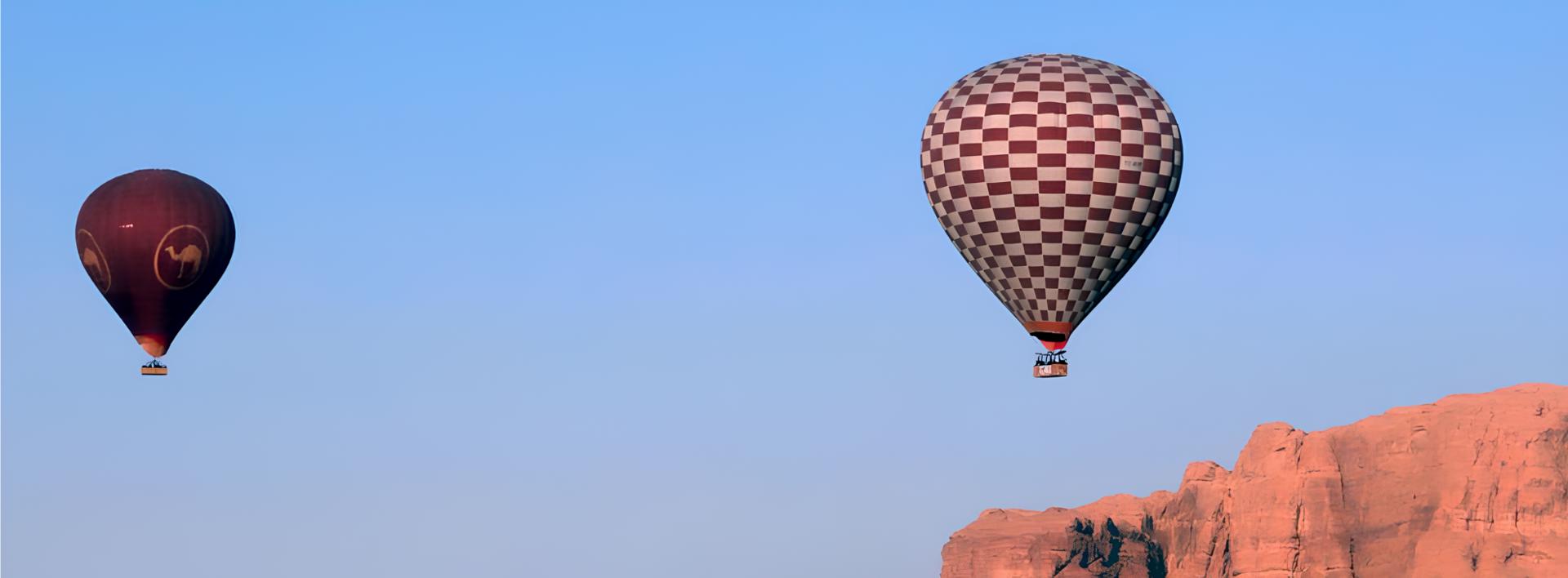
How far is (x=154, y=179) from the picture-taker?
81125mm

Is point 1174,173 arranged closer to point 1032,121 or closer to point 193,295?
point 1032,121

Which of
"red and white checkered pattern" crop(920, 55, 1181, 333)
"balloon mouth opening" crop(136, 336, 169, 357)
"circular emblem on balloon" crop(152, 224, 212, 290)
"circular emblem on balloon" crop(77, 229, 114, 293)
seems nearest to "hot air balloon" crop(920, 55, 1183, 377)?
"red and white checkered pattern" crop(920, 55, 1181, 333)

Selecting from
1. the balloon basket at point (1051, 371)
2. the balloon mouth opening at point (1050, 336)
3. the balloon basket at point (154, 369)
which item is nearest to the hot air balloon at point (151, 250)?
the balloon basket at point (154, 369)

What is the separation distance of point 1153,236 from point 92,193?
31.1m

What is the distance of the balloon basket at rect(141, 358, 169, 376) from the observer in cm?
7906

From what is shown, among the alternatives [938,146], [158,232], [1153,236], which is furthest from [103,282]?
[1153,236]

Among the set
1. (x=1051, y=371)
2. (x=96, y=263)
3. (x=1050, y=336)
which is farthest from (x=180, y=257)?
(x=1051, y=371)

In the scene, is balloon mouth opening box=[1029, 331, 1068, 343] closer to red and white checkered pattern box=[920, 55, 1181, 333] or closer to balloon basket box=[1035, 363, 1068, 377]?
red and white checkered pattern box=[920, 55, 1181, 333]

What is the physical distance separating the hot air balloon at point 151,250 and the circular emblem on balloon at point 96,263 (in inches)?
0.9

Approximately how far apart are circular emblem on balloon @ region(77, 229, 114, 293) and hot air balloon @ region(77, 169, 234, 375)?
0.08 feet

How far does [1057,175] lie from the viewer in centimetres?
7269

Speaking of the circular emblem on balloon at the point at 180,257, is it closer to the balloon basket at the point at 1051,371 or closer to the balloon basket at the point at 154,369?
the balloon basket at the point at 154,369

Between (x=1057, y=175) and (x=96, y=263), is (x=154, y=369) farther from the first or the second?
(x=1057, y=175)

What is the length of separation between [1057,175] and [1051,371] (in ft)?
18.8
